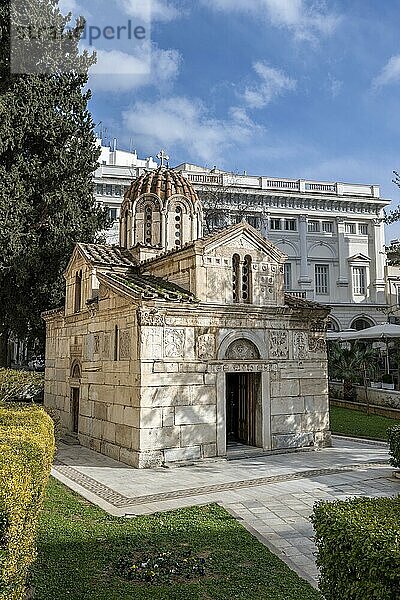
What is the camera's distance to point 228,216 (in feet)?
128

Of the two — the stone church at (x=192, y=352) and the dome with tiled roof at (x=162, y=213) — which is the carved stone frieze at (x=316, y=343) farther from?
the dome with tiled roof at (x=162, y=213)

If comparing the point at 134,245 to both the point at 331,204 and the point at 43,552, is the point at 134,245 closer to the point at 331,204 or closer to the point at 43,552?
the point at 43,552

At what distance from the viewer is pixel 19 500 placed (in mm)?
4512

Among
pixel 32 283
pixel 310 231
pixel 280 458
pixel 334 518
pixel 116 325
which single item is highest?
pixel 310 231

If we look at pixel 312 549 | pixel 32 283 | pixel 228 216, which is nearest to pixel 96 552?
pixel 312 549

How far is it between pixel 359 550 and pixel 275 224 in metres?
39.1

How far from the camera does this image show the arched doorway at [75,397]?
1742 cm

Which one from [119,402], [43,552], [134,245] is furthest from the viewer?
[134,245]

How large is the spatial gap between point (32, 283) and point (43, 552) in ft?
Result: 53.6

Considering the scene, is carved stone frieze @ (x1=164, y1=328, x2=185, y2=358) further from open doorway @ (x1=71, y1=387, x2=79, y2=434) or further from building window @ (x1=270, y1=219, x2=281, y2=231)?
building window @ (x1=270, y1=219, x2=281, y2=231)

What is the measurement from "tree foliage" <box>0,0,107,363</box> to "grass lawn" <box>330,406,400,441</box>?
12.2 metres

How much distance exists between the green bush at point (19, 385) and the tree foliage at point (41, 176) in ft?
8.08

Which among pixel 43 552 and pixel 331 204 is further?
pixel 331 204

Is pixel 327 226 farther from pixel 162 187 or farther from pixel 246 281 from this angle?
pixel 246 281
